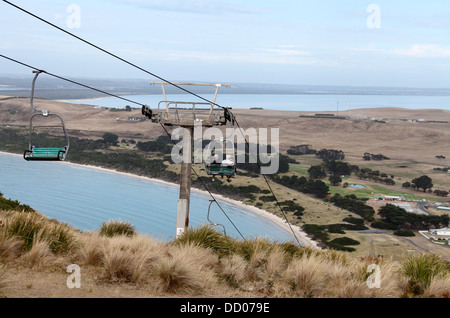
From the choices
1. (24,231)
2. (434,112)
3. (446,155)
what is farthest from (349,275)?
(434,112)

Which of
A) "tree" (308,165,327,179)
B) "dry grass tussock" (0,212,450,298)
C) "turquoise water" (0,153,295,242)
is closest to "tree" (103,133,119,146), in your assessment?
"turquoise water" (0,153,295,242)

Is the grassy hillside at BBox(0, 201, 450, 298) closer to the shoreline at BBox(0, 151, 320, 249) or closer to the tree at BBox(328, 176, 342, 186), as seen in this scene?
the shoreline at BBox(0, 151, 320, 249)

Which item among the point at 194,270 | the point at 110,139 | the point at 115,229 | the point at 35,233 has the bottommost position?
A: the point at 110,139

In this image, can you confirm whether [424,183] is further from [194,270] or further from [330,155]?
[194,270]

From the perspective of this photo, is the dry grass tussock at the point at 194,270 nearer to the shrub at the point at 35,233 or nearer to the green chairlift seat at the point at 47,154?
the shrub at the point at 35,233

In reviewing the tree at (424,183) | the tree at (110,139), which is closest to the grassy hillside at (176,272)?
the tree at (424,183)

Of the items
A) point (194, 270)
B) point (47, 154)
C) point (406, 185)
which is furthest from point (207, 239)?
point (406, 185)
